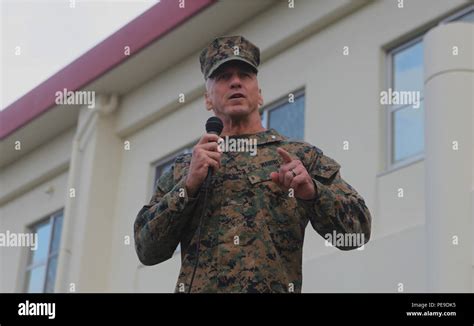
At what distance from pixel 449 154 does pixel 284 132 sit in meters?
3.81

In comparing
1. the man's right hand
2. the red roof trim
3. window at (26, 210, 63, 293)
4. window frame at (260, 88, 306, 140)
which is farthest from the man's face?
window at (26, 210, 63, 293)

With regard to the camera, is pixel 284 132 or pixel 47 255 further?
pixel 47 255

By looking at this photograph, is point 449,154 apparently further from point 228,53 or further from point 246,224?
point 246,224

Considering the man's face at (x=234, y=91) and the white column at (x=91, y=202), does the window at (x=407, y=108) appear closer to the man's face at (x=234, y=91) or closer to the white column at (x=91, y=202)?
the white column at (x=91, y=202)

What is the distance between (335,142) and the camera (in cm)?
1085

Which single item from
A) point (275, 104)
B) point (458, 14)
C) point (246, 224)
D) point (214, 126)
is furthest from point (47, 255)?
point (246, 224)

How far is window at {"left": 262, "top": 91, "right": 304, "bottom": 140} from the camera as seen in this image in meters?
11.7

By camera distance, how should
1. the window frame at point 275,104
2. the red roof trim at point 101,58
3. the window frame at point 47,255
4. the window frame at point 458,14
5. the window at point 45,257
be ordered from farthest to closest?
the window frame at point 47,255
the window at point 45,257
the red roof trim at point 101,58
the window frame at point 275,104
the window frame at point 458,14

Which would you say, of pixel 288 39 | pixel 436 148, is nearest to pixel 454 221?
pixel 436 148

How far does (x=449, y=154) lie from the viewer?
27.1 feet

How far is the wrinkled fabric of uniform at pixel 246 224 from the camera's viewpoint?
3.39 metres

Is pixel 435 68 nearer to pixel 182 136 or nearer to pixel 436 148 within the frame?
pixel 436 148

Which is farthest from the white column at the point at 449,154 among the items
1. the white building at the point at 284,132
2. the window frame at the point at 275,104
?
the window frame at the point at 275,104

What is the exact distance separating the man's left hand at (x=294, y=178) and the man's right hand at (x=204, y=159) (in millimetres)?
194
